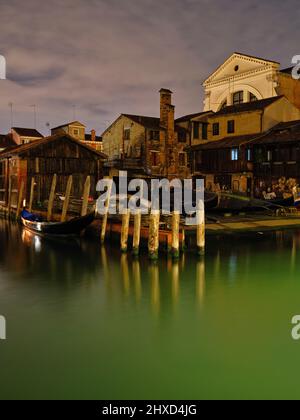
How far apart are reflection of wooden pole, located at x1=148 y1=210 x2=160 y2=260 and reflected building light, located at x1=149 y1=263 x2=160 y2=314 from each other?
539 millimetres

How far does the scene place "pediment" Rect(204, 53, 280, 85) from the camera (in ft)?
140

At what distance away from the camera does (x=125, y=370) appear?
6.78 m

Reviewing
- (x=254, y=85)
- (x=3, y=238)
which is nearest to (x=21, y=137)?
(x=254, y=85)

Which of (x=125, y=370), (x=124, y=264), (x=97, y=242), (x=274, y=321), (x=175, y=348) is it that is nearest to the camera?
(x=125, y=370)

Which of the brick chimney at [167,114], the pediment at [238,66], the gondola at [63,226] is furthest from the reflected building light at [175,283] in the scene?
the pediment at [238,66]

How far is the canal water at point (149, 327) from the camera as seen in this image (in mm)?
6359

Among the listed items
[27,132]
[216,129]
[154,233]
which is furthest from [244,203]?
[27,132]

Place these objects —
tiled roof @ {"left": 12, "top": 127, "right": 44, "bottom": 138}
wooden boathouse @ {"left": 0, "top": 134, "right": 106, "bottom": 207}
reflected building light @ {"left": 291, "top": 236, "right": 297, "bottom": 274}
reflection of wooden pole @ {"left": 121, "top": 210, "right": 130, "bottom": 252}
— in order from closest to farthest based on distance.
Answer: reflected building light @ {"left": 291, "top": 236, "right": 297, "bottom": 274}, reflection of wooden pole @ {"left": 121, "top": 210, "right": 130, "bottom": 252}, wooden boathouse @ {"left": 0, "top": 134, "right": 106, "bottom": 207}, tiled roof @ {"left": 12, "top": 127, "right": 44, "bottom": 138}

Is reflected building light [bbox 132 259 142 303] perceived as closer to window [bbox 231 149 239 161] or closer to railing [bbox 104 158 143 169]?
window [bbox 231 149 239 161]

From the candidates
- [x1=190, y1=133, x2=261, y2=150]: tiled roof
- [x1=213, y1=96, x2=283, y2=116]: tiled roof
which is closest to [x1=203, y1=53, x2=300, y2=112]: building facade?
[x1=213, y1=96, x2=283, y2=116]: tiled roof

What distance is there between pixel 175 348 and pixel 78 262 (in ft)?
26.8

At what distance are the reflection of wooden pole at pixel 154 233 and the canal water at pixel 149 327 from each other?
47 centimetres

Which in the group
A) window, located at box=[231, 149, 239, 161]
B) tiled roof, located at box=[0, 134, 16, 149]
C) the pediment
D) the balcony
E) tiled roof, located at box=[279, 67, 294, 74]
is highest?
the pediment

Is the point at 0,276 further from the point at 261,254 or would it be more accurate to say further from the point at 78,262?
the point at 261,254
